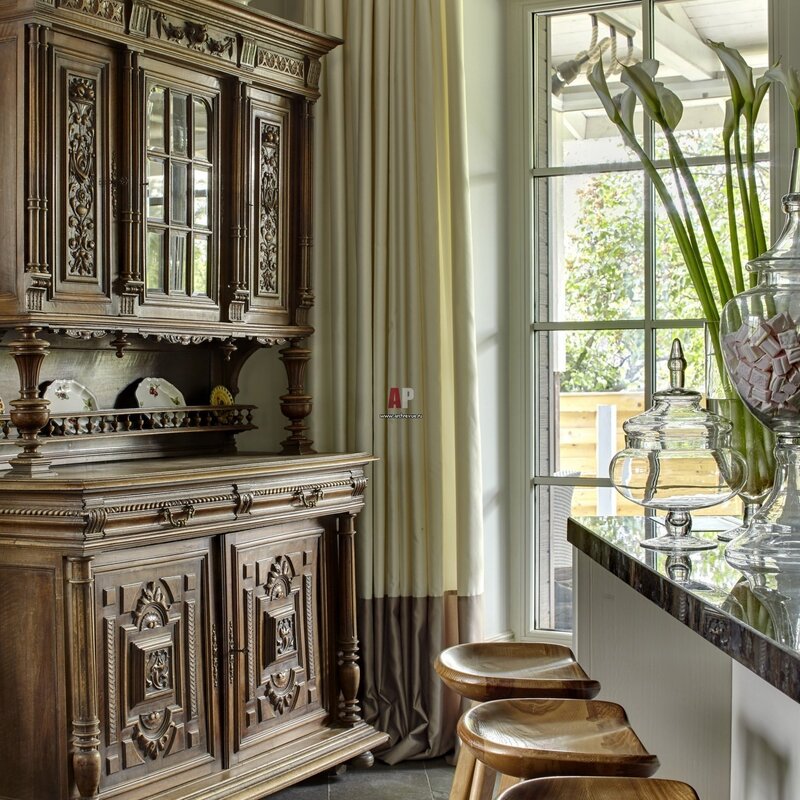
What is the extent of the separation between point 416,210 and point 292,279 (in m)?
0.50

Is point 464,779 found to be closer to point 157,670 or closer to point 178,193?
point 157,670

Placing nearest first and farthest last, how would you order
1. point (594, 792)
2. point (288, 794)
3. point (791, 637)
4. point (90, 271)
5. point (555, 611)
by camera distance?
point (791, 637)
point (594, 792)
point (90, 271)
point (288, 794)
point (555, 611)

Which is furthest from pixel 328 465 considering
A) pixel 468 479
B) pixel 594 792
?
pixel 594 792

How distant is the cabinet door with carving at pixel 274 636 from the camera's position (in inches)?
130

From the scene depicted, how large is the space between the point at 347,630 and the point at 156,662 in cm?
79

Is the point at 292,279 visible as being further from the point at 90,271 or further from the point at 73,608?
the point at 73,608

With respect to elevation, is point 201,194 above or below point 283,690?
above

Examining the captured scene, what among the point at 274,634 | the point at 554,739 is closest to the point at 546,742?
the point at 554,739

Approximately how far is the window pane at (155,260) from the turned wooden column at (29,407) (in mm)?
403

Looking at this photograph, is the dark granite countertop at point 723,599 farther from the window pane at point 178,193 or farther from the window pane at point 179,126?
the window pane at point 179,126

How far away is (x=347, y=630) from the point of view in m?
3.69

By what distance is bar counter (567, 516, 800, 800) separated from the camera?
1.49m

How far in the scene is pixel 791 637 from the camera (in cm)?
134

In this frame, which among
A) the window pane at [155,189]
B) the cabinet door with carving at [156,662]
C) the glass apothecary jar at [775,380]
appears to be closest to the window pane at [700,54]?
the window pane at [155,189]
